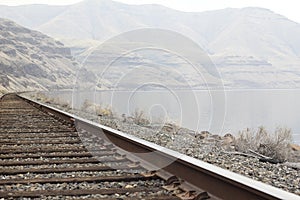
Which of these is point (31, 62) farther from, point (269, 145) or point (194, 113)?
point (269, 145)

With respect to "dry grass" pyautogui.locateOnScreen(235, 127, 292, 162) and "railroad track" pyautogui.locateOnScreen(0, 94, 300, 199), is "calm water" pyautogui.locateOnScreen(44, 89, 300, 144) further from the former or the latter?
"railroad track" pyautogui.locateOnScreen(0, 94, 300, 199)

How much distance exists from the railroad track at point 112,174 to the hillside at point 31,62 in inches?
3296

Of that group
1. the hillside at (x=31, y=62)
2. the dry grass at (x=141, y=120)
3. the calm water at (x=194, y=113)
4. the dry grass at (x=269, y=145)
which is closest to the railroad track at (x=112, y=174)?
the dry grass at (x=269, y=145)

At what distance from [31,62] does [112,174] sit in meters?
130

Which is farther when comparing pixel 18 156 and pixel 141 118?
pixel 141 118

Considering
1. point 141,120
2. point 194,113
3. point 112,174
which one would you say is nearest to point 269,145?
point 112,174

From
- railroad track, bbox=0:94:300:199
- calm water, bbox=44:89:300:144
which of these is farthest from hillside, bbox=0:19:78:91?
railroad track, bbox=0:94:300:199

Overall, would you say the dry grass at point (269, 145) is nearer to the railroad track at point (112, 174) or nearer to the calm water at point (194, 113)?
the calm water at point (194, 113)

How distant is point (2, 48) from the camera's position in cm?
12756

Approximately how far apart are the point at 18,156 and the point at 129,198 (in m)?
3.05

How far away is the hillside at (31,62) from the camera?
109812mm

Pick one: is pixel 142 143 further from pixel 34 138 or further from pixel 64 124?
pixel 64 124

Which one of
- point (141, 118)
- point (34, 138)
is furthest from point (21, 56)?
point (34, 138)

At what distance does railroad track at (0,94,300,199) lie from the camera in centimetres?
395
